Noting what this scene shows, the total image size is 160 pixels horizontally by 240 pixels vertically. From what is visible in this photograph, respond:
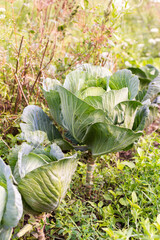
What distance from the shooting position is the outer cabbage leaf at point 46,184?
0.71m

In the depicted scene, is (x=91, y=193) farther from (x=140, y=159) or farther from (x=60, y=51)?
(x=60, y=51)

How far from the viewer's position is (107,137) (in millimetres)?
947

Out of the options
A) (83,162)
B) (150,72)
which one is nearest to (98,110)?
(83,162)

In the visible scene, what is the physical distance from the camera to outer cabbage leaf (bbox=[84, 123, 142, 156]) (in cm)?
90

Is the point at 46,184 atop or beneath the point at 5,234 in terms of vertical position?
atop

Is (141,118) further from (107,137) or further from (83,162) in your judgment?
(83,162)

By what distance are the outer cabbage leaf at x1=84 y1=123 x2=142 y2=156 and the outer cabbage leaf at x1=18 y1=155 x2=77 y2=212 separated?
0.21 m

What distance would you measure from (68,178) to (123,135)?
28cm

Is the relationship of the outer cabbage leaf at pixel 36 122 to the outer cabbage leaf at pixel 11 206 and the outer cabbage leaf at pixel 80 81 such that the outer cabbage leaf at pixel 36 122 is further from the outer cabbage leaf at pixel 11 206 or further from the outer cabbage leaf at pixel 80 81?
the outer cabbage leaf at pixel 11 206

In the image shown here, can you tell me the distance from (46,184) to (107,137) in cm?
33

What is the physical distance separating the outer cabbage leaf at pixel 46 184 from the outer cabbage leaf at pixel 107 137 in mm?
207

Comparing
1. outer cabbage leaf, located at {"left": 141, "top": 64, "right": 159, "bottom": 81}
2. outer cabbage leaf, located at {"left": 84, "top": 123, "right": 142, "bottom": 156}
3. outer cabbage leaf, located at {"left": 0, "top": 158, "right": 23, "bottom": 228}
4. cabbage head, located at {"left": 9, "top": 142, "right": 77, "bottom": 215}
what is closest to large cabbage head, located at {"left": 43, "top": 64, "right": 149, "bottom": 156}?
outer cabbage leaf, located at {"left": 84, "top": 123, "right": 142, "bottom": 156}

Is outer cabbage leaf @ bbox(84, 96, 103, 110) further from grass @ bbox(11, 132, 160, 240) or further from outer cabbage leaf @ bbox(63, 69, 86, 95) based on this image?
grass @ bbox(11, 132, 160, 240)

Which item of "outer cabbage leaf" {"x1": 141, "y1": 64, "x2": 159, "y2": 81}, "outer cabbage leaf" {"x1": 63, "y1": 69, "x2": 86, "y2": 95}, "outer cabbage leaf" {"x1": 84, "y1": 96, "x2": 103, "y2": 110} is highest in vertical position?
"outer cabbage leaf" {"x1": 63, "y1": 69, "x2": 86, "y2": 95}
